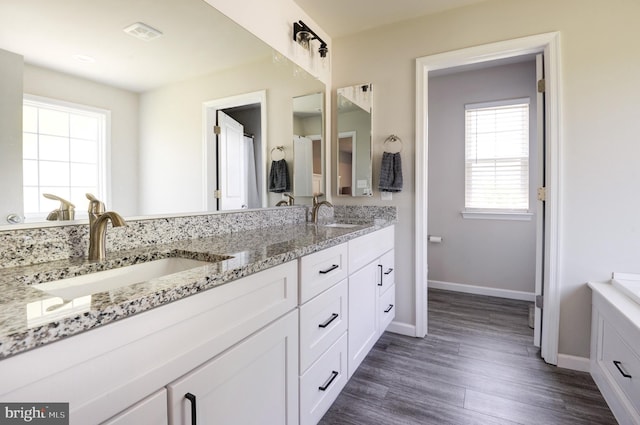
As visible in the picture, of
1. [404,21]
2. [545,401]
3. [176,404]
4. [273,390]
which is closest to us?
[176,404]

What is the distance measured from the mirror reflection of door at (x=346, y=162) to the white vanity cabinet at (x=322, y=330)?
3.69 ft

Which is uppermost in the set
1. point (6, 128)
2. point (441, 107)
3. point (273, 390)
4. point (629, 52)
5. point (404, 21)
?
point (404, 21)

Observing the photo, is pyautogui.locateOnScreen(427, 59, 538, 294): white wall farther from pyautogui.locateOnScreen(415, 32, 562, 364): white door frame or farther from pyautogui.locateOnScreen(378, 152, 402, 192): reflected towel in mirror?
pyautogui.locateOnScreen(378, 152, 402, 192): reflected towel in mirror

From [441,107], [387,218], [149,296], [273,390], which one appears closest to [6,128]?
[149,296]

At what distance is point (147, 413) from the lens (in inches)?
27.2

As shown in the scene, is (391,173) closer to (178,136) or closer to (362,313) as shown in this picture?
(362,313)

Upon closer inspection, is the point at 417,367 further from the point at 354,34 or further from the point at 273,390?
the point at 354,34

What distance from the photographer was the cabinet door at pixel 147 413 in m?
0.64

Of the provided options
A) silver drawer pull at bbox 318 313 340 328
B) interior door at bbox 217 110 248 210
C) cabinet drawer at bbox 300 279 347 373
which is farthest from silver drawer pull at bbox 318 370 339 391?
interior door at bbox 217 110 248 210

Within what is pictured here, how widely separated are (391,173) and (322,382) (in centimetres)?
159

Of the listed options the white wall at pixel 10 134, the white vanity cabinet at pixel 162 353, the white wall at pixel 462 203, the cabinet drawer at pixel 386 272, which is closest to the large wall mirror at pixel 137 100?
the white wall at pixel 10 134

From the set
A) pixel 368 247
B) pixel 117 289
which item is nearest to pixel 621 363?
pixel 368 247

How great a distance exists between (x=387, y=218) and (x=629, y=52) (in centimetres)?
177

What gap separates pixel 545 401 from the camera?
5.58 ft
